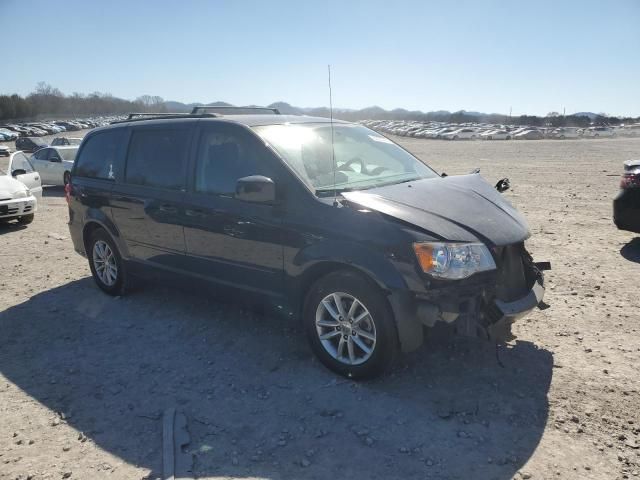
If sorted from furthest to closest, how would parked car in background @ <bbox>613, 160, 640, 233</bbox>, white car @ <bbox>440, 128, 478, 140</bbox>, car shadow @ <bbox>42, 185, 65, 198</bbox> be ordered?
white car @ <bbox>440, 128, 478, 140</bbox>, car shadow @ <bbox>42, 185, 65, 198</bbox>, parked car in background @ <bbox>613, 160, 640, 233</bbox>

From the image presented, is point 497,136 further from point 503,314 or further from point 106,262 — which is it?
point 503,314

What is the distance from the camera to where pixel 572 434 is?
3.04 meters

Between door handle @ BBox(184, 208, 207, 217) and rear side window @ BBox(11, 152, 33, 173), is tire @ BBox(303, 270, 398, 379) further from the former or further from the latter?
rear side window @ BBox(11, 152, 33, 173)

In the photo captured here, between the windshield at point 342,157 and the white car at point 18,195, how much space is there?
7.76m

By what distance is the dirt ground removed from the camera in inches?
113

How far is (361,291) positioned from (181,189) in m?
2.09

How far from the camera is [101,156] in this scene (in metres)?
5.71

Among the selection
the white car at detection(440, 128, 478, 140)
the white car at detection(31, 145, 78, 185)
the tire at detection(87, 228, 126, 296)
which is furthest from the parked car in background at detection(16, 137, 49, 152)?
the white car at detection(440, 128, 478, 140)

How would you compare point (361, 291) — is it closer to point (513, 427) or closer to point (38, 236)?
point (513, 427)

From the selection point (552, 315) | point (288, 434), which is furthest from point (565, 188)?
point (288, 434)

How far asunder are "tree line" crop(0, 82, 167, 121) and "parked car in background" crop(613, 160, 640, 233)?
88.2m

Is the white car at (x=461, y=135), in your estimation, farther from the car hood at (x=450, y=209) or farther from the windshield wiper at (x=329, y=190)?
the windshield wiper at (x=329, y=190)

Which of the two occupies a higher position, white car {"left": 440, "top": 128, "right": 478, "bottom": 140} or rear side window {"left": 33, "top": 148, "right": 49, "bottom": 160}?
white car {"left": 440, "top": 128, "right": 478, "bottom": 140}

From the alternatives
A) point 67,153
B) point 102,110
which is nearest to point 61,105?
point 102,110
